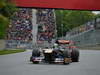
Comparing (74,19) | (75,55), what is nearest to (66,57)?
(75,55)

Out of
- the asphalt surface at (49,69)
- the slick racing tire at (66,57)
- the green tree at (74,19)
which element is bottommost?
the asphalt surface at (49,69)

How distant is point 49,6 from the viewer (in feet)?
36.9

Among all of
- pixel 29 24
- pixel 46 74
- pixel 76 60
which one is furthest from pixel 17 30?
pixel 46 74

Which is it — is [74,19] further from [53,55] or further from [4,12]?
[4,12]

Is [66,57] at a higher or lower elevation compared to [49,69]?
higher

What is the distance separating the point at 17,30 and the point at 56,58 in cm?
3550

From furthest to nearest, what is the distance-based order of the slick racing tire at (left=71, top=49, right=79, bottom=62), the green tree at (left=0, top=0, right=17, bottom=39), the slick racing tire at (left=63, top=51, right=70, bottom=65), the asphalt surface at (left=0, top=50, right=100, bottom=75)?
1. the slick racing tire at (left=71, top=49, right=79, bottom=62)
2. the slick racing tire at (left=63, top=51, right=70, bottom=65)
3. the asphalt surface at (left=0, top=50, right=100, bottom=75)
4. the green tree at (left=0, top=0, right=17, bottom=39)

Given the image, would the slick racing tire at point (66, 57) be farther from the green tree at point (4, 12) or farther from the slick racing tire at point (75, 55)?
the green tree at point (4, 12)

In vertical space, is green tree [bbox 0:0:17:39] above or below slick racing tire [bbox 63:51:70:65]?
above

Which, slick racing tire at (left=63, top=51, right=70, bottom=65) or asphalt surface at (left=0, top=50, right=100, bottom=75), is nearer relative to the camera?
asphalt surface at (left=0, top=50, right=100, bottom=75)

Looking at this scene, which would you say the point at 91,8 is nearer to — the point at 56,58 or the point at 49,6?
the point at 49,6

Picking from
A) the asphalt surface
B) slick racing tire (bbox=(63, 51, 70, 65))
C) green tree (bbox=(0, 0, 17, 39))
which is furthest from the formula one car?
green tree (bbox=(0, 0, 17, 39))

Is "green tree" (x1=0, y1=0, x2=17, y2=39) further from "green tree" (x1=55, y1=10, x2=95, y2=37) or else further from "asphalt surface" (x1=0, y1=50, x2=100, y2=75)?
"green tree" (x1=55, y1=10, x2=95, y2=37)

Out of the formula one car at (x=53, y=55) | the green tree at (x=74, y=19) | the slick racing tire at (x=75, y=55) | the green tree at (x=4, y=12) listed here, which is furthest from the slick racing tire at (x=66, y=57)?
the green tree at (x=74, y=19)
